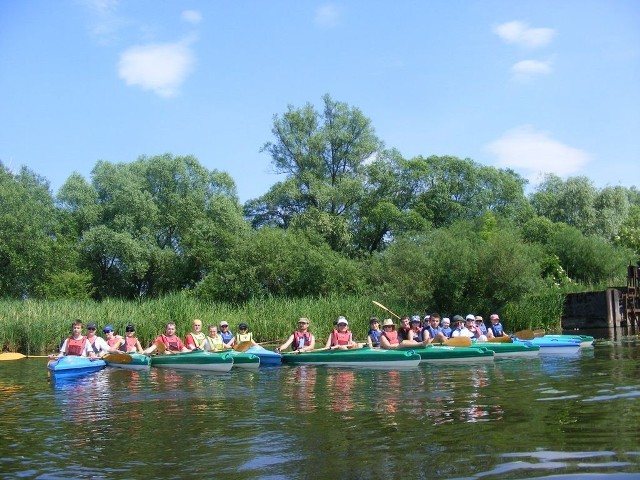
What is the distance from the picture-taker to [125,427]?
8875 millimetres

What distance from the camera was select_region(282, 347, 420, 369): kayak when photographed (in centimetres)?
1525

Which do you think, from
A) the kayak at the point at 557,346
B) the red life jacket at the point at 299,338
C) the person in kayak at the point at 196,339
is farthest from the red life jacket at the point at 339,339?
the kayak at the point at 557,346

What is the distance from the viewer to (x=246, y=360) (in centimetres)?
1608

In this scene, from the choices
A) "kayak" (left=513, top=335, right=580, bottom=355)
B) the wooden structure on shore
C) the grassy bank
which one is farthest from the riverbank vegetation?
"kayak" (left=513, top=335, right=580, bottom=355)

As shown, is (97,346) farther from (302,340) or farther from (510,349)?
(510,349)

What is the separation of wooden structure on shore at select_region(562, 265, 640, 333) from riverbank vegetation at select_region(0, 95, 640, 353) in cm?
121

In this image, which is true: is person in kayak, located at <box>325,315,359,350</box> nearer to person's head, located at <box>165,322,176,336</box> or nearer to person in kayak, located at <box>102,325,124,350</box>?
person's head, located at <box>165,322,176,336</box>

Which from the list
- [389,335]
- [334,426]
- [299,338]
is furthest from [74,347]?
[334,426]

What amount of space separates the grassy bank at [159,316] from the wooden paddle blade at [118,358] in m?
5.74

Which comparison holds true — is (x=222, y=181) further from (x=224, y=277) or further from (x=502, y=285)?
(x=502, y=285)

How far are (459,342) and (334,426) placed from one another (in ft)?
29.9

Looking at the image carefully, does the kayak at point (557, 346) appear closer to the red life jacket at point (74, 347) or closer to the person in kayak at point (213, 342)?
the person in kayak at point (213, 342)

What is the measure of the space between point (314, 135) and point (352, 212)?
643cm

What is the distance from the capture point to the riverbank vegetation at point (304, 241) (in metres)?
27.4
